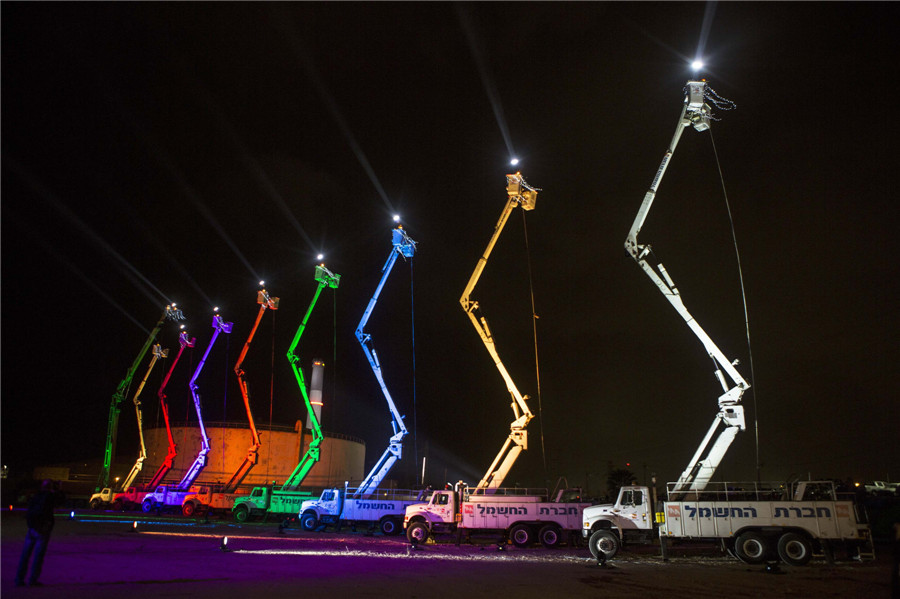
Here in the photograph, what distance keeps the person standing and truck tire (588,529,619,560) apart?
1492 centimetres

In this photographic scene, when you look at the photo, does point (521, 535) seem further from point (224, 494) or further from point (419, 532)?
point (224, 494)

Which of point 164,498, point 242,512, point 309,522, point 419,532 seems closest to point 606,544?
point 419,532

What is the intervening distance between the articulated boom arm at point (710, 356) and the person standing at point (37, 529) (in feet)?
59.5

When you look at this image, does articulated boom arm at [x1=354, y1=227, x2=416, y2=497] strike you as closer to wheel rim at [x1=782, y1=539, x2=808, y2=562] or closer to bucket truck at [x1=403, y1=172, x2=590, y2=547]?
bucket truck at [x1=403, y1=172, x2=590, y2=547]

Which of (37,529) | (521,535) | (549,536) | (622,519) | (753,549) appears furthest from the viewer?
(521,535)

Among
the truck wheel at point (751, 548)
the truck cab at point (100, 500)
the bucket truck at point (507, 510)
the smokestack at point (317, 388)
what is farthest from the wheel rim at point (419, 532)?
the smokestack at point (317, 388)

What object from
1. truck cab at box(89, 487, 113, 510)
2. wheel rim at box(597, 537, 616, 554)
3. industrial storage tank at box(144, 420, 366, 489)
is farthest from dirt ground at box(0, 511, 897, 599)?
industrial storage tank at box(144, 420, 366, 489)

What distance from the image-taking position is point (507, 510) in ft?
78.6

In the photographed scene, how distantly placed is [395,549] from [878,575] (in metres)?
14.9

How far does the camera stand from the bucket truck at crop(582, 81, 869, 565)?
1748cm

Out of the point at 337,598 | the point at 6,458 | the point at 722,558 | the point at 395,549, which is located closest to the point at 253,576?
the point at 337,598

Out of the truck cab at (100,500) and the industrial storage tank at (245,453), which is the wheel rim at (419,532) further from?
the industrial storage tank at (245,453)

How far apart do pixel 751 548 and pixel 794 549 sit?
120 cm

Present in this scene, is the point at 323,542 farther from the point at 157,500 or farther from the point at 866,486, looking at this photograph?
the point at 866,486
